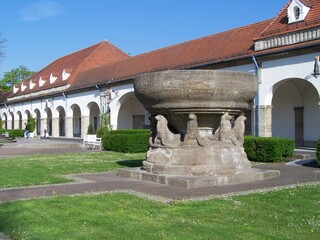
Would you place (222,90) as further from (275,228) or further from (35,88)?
(35,88)

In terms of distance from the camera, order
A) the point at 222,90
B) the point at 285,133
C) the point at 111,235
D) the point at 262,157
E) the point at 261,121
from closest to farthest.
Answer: the point at 111,235 < the point at 222,90 < the point at 262,157 < the point at 261,121 < the point at 285,133

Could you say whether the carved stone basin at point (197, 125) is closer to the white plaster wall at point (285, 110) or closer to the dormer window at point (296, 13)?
the dormer window at point (296, 13)

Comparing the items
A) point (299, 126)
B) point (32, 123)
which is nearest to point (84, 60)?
point (32, 123)

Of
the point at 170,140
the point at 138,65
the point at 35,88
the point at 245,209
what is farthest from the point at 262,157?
the point at 35,88

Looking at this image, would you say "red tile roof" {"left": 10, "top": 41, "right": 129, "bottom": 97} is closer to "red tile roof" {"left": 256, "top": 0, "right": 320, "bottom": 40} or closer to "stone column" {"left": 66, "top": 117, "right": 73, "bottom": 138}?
"stone column" {"left": 66, "top": 117, "right": 73, "bottom": 138}

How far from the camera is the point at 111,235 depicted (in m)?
4.89

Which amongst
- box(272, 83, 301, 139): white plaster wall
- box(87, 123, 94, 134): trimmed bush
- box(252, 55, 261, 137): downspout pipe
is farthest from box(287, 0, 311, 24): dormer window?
box(87, 123, 94, 134): trimmed bush

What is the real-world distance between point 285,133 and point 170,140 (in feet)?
52.0

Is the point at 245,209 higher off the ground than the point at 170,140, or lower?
lower

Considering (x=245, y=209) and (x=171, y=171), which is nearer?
(x=245, y=209)

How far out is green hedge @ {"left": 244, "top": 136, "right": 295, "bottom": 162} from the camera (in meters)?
14.6

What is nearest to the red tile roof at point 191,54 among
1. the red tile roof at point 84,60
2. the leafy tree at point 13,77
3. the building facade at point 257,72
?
the building facade at point 257,72

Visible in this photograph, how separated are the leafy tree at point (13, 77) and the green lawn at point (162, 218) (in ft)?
248

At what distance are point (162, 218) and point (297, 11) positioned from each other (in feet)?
56.5
